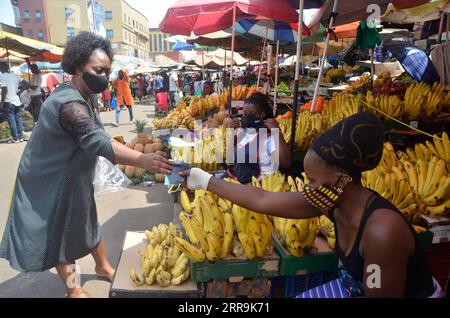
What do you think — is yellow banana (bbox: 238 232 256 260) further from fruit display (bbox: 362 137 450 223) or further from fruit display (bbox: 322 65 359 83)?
fruit display (bbox: 322 65 359 83)

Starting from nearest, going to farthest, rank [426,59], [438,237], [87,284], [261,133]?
[438,237]
[87,284]
[261,133]
[426,59]

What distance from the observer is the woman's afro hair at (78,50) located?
2.60m

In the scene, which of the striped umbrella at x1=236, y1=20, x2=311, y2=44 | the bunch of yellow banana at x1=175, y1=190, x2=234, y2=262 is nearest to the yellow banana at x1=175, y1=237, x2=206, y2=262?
the bunch of yellow banana at x1=175, y1=190, x2=234, y2=262

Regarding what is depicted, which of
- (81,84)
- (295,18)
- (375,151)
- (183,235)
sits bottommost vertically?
(183,235)

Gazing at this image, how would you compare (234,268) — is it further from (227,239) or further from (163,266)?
(163,266)

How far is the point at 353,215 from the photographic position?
62.2 inches

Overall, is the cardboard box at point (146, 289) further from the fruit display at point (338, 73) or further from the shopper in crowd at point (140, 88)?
the shopper in crowd at point (140, 88)

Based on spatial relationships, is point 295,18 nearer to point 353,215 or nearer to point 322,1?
point 322,1

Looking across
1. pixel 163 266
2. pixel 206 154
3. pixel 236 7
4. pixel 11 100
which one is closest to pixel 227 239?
pixel 163 266

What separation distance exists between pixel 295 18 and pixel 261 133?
7.13 ft

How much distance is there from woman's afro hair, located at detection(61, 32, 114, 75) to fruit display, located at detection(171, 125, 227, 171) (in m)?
1.84

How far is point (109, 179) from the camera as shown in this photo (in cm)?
656

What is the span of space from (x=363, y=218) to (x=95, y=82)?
222 cm
